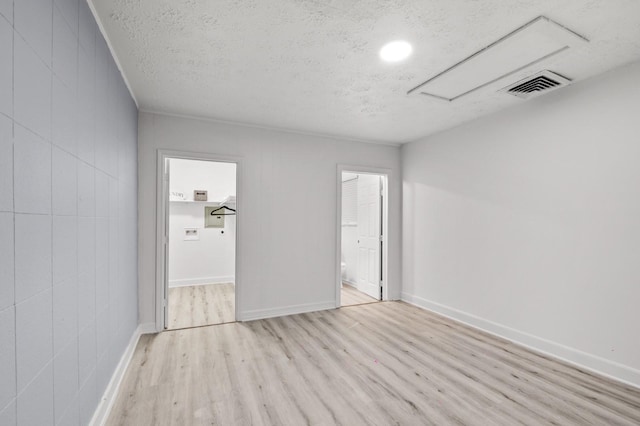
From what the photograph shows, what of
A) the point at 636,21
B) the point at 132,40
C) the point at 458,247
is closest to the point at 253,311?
the point at 458,247

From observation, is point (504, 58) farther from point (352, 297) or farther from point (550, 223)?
point (352, 297)

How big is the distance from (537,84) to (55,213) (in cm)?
362

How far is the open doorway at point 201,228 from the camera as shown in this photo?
5.95 metres

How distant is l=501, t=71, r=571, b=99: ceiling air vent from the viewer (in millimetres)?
2643

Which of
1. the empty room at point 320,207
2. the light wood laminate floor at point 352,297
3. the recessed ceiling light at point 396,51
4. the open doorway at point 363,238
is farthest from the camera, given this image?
the open doorway at point 363,238

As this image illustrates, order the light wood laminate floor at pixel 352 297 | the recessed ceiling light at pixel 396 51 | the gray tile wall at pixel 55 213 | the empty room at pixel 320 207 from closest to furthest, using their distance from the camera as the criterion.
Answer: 1. the gray tile wall at pixel 55 213
2. the empty room at pixel 320 207
3. the recessed ceiling light at pixel 396 51
4. the light wood laminate floor at pixel 352 297

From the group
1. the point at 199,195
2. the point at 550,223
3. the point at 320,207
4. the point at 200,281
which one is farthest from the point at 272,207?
the point at 550,223

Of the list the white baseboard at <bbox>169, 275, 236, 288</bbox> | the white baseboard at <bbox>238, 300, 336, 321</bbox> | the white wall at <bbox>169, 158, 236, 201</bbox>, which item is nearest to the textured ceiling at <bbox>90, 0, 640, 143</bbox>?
the white baseboard at <bbox>238, 300, 336, 321</bbox>

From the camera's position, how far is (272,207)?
13.6 feet

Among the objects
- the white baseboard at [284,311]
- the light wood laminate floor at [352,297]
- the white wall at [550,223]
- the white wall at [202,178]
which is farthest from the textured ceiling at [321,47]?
the light wood laminate floor at [352,297]

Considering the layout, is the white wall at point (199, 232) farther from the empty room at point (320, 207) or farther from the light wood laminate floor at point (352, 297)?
the light wood laminate floor at point (352, 297)

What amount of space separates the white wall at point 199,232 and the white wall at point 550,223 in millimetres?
4060

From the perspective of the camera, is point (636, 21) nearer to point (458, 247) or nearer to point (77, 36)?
point (458, 247)

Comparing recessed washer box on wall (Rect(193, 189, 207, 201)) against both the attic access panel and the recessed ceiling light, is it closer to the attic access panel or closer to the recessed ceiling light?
the attic access panel
